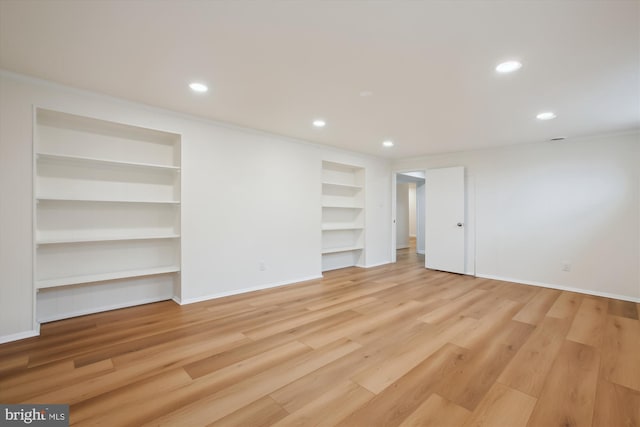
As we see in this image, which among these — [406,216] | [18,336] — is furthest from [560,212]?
[18,336]

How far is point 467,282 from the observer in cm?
471

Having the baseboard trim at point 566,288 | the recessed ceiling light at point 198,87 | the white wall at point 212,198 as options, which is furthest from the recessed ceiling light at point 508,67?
the baseboard trim at point 566,288

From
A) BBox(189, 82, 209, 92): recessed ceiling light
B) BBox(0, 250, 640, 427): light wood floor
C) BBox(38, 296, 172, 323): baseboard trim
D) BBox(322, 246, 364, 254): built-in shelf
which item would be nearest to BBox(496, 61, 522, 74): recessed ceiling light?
BBox(0, 250, 640, 427): light wood floor

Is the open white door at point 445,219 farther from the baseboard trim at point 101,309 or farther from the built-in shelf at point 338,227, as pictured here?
the baseboard trim at point 101,309

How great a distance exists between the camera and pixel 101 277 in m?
3.01

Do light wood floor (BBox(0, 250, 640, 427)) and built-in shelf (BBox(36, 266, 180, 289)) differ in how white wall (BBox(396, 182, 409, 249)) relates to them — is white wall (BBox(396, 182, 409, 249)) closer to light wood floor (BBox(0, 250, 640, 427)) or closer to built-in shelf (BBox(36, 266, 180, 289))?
light wood floor (BBox(0, 250, 640, 427))

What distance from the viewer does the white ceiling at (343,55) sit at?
1639 millimetres

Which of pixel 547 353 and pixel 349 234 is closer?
pixel 547 353

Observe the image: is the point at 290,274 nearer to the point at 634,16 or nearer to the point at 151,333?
the point at 151,333

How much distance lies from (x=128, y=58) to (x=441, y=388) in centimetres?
330

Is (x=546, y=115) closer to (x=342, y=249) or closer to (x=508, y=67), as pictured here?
(x=508, y=67)

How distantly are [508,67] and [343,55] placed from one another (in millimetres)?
1320

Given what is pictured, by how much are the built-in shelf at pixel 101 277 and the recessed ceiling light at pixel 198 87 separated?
6.80 feet

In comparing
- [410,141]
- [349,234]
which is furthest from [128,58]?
[349,234]
